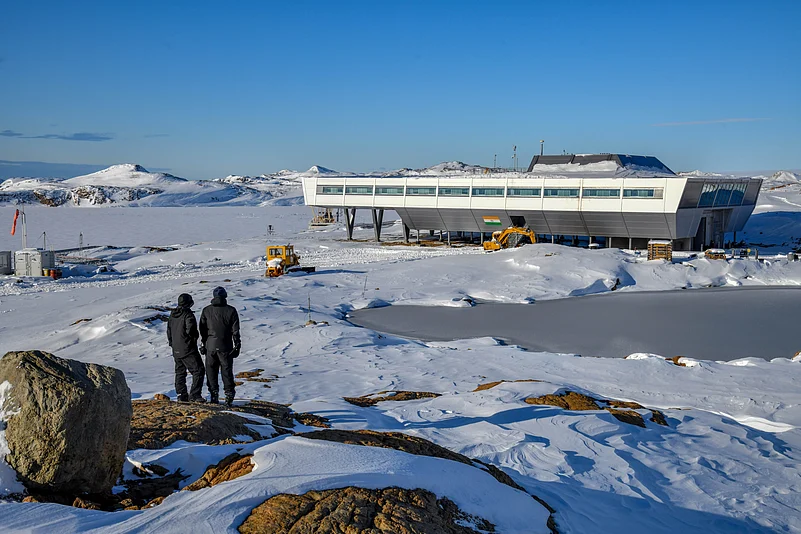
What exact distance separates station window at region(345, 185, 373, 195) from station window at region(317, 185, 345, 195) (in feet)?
1.86

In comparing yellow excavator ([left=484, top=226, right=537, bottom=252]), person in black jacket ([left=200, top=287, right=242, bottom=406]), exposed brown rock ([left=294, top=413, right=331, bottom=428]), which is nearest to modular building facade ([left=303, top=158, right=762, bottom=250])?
yellow excavator ([left=484, top=226, right=537, bottom=252])

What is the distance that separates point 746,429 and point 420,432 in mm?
6061

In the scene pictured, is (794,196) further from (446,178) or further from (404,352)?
(404,352)

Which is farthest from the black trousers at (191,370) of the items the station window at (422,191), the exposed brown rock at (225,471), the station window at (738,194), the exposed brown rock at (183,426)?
the station window at (738,194)

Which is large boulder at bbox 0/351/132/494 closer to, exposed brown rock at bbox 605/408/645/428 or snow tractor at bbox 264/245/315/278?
exposed brown rock at bbox 605/408/645/428

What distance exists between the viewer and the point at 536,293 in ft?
110

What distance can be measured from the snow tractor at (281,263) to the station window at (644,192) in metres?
21.7

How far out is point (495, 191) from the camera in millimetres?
52469

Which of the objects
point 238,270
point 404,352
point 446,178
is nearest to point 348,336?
point 404,352

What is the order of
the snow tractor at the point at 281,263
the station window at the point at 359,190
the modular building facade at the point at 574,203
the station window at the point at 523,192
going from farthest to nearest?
the station window at the point at 359,190
the station window at the point at 523,192
the modular building facade at the point at 574,203
the snow tractor at the point at 281,263

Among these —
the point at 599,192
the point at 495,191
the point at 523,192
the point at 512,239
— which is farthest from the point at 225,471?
the point at 495,191

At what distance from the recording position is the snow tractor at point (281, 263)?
118ft

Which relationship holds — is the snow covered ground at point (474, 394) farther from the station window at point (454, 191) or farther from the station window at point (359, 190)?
the station window at point (359, 190)

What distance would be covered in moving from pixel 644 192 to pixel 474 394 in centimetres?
3645
